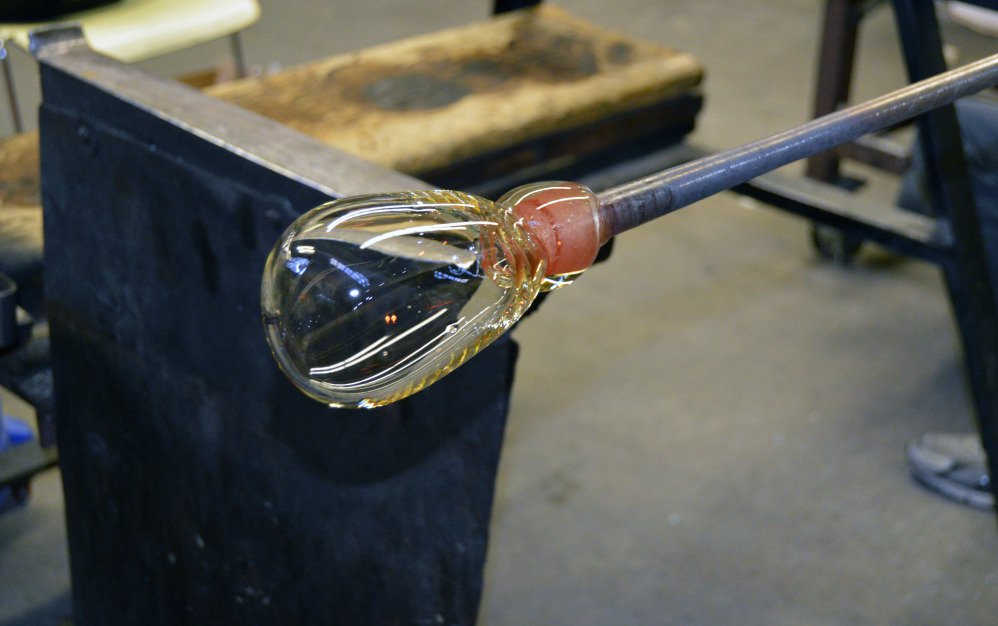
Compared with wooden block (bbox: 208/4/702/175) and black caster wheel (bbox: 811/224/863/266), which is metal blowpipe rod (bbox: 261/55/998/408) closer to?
wooden block (bbox: 208/4/702/175)

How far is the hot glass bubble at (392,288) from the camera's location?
485 millimetres

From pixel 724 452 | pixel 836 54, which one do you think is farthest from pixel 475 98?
pixel 836 54

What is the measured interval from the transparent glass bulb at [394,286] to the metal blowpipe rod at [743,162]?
0.03 metres

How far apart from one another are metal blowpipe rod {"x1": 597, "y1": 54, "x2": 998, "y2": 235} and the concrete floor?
3.56 ft

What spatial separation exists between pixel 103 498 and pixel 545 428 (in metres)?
0.92

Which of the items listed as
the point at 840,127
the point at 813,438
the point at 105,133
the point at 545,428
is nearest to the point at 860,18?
the point at 813,438

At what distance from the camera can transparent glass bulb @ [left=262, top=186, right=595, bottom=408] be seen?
48cm

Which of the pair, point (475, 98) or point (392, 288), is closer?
point (392, 288)

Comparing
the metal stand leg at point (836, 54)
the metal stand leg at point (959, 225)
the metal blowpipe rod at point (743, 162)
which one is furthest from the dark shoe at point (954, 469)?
the metal blowpipe rod at point (743, 162)

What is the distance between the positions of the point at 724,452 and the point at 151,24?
1301 mm

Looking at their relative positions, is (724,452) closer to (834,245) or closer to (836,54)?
(834,245)

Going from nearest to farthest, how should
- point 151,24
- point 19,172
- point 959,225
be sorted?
point 19,172 → point 959,225 → point 151,24

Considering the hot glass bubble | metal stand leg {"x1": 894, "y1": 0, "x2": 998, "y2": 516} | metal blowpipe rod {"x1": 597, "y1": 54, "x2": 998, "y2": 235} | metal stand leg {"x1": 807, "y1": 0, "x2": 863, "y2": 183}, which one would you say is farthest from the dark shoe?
the hot glass bubble

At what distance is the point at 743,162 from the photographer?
504mm
